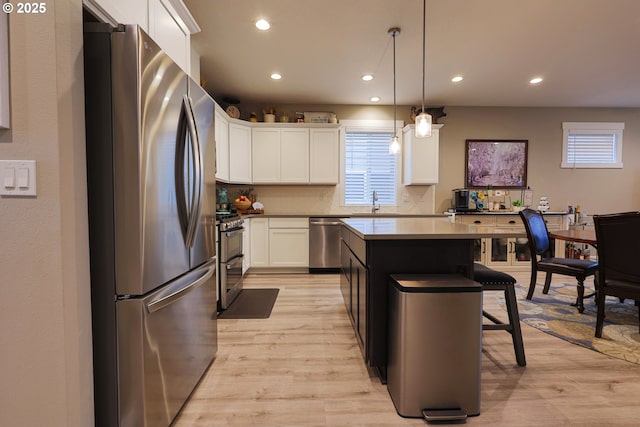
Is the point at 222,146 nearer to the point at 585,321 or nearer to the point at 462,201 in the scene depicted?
the point at 462,201

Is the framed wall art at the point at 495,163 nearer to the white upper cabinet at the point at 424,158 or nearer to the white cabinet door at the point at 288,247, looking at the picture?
the white upper cabinet at the point at 424,158

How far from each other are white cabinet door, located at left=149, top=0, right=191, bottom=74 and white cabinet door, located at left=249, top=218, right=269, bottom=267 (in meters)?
2.59

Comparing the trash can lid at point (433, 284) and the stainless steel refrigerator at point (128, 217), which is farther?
the trash can lid at point (433, 284)

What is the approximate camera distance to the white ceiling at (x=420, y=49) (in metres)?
2.53

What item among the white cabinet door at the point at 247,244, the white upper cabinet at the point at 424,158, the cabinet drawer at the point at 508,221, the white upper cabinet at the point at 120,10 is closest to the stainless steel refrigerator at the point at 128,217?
the white upper cabinet at the point at 120,10

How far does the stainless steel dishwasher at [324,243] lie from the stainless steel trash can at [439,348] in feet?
9.67

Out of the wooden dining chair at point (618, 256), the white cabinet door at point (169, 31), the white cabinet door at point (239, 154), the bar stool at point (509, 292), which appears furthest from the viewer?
the white cabinet door at point (239, 154)

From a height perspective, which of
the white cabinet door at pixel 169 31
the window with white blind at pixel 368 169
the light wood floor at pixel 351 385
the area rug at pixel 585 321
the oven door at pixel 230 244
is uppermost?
the white cabinet door at pixel 169 31

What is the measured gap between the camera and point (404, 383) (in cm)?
146

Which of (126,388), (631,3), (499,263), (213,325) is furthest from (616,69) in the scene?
(126,388)

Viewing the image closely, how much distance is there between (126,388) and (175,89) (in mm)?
1352

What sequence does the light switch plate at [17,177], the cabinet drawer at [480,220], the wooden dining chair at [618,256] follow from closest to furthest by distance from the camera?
the light switch plate at [17,177]
the wooden dining chair at [618,256]
the cabinet drawer at [480,220]

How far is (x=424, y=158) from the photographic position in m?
4.73

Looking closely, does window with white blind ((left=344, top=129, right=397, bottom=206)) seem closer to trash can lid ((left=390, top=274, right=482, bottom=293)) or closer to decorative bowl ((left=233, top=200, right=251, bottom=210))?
decorative bowl ((left=233, top=200, right=251, bottom=210))
